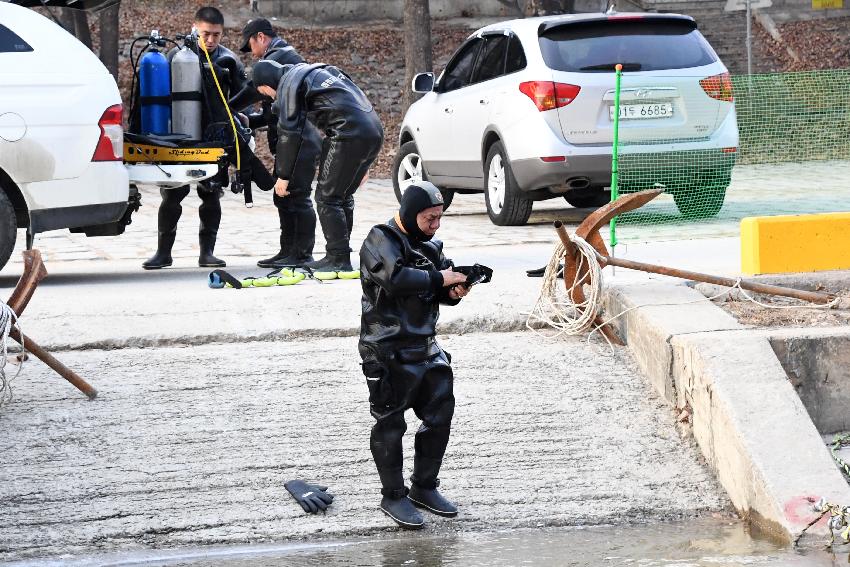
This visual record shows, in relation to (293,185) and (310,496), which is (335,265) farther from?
(310,496)

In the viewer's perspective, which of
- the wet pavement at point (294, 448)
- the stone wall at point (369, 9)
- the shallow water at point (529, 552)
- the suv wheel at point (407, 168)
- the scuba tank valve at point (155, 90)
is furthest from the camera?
the stone wall at point (369, 9)

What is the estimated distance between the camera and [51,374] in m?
6.29

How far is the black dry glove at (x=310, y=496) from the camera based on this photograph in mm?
5117

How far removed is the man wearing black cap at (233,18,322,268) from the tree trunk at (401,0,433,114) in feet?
42.1

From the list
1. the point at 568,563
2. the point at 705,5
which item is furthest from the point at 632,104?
the point at 705,5

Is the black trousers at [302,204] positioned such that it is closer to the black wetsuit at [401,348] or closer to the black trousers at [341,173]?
the black trousers at [341,173]

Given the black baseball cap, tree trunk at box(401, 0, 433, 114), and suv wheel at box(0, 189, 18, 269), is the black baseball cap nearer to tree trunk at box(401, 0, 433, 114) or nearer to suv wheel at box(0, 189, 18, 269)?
suv wheel at box(0, 189, 18, 269)

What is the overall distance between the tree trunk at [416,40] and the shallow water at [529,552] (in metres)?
17.8

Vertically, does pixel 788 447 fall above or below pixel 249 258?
above

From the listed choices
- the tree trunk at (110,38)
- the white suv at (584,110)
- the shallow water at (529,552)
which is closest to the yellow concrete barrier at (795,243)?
the white suv at (584,110)

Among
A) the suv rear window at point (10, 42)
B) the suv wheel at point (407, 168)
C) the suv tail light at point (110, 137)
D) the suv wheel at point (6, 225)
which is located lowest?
the suv wheel at point (407, 168)

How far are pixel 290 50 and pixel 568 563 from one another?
5.53m

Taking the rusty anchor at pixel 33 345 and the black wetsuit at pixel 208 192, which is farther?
the black wetsuit at pixel 208 192

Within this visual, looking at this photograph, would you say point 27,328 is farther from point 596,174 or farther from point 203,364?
point 596,174
